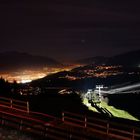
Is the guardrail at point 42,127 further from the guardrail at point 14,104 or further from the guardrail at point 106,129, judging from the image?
the guardrail at point 14,104

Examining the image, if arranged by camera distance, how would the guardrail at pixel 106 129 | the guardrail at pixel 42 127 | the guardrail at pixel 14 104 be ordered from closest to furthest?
the guardrail at pixel 106 129 → the guardrail at pixel 42 127 → the guardrail at pixel 14 104

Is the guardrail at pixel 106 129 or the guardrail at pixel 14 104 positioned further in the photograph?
the guardrail at pixel 14 104

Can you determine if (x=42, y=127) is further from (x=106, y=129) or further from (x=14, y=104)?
(x=14, y=104)

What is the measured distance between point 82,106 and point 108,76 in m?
108

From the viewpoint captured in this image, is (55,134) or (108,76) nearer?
(55,134)

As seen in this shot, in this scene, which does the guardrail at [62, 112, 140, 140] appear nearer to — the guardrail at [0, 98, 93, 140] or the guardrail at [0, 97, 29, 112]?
the guardrail at [0, 98, 93, 140]

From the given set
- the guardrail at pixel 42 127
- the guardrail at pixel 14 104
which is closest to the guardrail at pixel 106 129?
the guardrail at pixel 42 127

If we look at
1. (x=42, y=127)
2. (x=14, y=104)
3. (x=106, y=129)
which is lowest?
(x=106, y=129)

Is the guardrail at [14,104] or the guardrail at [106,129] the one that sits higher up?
the guardrail at [14,104]

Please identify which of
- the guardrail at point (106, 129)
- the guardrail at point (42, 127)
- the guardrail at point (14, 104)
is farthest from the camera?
the guardrail at point (14, 104)

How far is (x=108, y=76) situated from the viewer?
5743 inches

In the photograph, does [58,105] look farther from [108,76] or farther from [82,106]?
[108,76]

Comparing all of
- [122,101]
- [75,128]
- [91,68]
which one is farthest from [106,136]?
[91,68]

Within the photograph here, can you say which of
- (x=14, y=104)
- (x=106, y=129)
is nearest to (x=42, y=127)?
(x=106, y=129)
